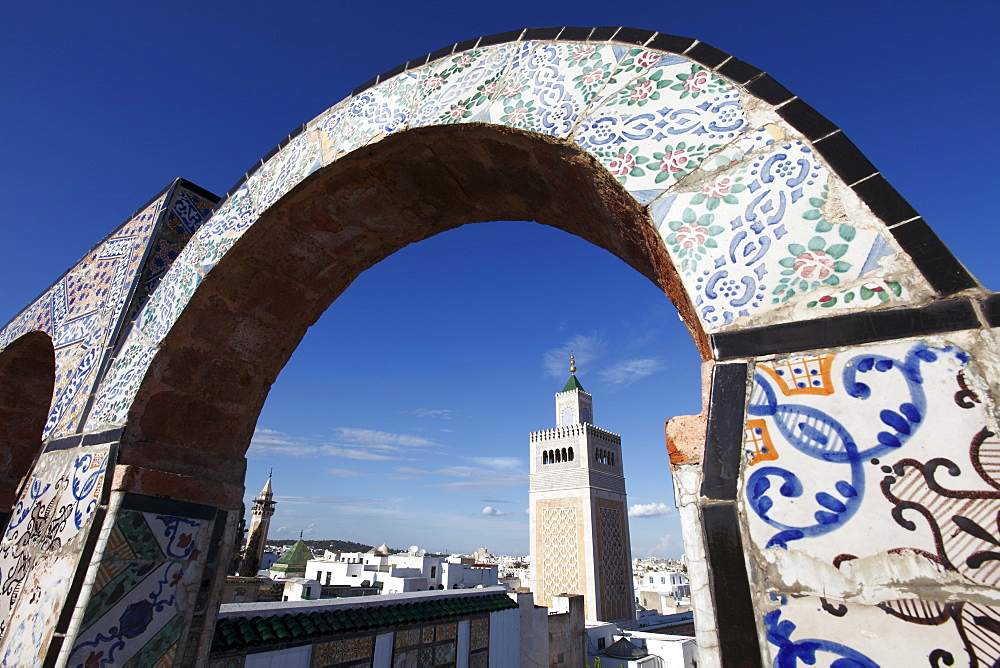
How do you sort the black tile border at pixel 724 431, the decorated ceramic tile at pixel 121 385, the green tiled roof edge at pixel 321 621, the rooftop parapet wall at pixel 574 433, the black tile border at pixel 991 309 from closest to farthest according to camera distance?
1. the black tile border at pixel 991 309
2. the black tile border at pixel 724 431
3. the decorated ceramic tile at pixel 121 385
4. the green tiled roof edge at pixel 321 621
5. the rooftop parapet wall at pixel 574 433

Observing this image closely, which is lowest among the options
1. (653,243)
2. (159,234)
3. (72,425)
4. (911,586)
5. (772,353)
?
Result: (911,586)

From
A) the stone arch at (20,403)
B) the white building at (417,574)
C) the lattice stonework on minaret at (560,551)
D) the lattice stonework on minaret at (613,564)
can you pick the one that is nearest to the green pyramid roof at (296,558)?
the white building at (417,574)

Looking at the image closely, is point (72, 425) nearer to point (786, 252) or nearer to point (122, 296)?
point (122, 296)

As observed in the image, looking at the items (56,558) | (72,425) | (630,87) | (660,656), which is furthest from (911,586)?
(660,656)

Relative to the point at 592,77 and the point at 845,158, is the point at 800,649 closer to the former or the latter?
the point at 845,158

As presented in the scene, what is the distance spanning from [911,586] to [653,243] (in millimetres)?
882

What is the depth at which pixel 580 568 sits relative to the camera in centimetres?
2197

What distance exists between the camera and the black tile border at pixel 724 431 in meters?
1.03

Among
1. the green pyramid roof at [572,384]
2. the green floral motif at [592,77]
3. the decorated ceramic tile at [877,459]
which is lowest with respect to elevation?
the decorated ceramic tile at [877,459]

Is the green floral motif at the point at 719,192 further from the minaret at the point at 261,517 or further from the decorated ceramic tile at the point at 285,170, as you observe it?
the minaret at the point at 261,517

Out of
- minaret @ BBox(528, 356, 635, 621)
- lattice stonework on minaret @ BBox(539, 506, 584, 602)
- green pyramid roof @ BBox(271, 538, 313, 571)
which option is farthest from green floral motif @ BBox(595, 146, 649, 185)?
green pyramid roof @ BBox(271, 538, 313, 571)

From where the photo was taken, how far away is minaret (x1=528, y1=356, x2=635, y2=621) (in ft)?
72.2

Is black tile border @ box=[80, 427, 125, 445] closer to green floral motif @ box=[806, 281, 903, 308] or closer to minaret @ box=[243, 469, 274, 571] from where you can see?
green floral motif @ box=[806, 281, 903, 308]

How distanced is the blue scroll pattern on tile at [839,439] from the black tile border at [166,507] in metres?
2.31
